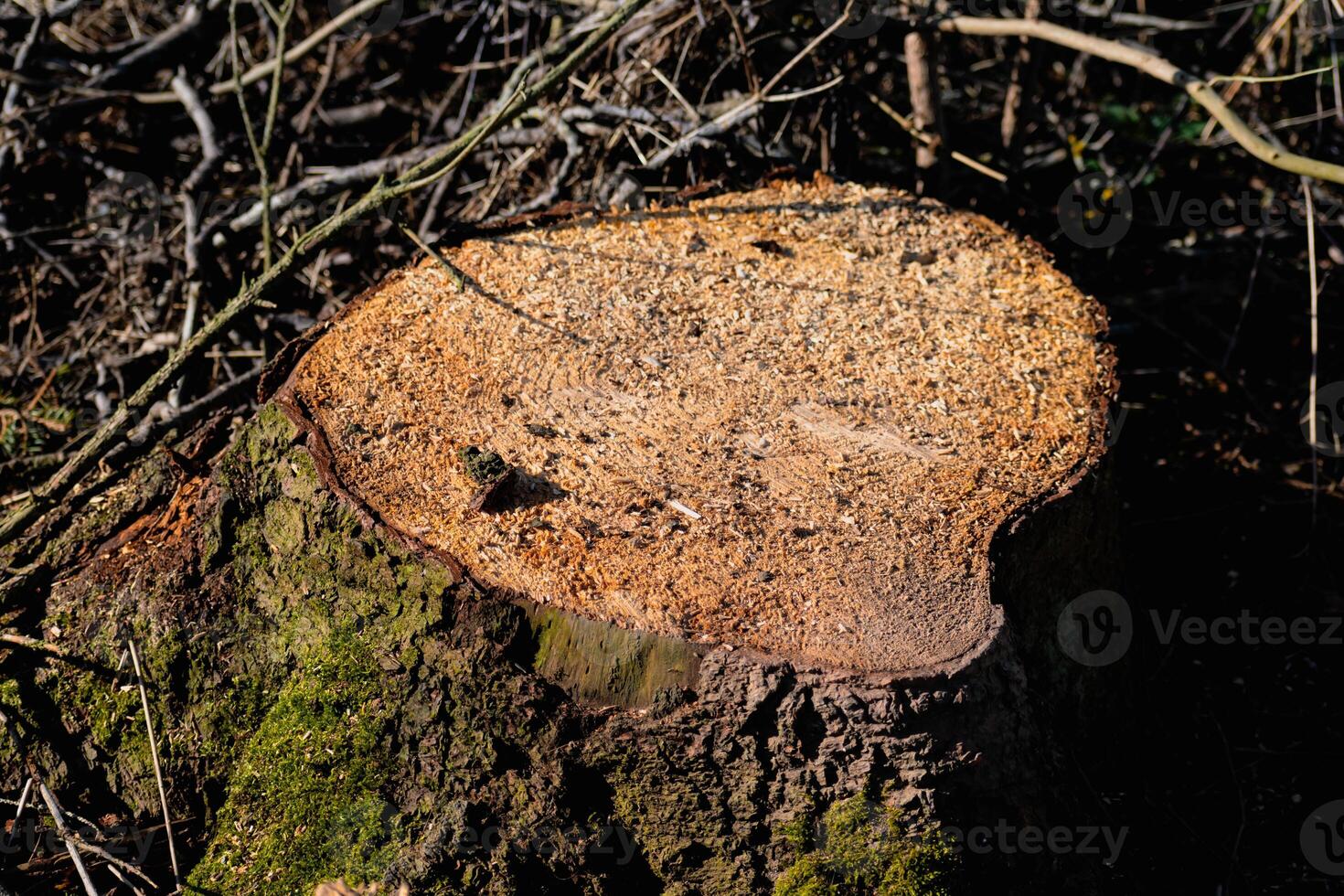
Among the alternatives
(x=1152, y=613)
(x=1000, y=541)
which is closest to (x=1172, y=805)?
(x=1152, y=613)

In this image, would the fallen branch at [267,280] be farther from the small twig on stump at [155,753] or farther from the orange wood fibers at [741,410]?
the small twig on stump at [155,753]

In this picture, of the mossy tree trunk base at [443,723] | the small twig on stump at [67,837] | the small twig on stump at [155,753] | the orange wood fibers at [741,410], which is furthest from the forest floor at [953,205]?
the small twig on stump at [67,837]

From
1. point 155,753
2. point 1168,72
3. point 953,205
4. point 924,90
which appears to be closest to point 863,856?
point 155,753

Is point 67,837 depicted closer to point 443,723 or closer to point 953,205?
point 443,723

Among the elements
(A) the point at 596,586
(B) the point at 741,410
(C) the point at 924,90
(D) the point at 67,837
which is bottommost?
(D) the point at 67,837

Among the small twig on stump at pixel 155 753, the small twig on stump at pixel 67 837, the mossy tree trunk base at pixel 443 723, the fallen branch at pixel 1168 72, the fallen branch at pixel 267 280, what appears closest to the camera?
the mossy tree trunk base at pixel 443 723

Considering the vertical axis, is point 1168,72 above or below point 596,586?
above

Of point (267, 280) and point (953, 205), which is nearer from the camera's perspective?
point (267, 280)

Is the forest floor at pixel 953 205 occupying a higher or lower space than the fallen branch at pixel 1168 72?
lower
